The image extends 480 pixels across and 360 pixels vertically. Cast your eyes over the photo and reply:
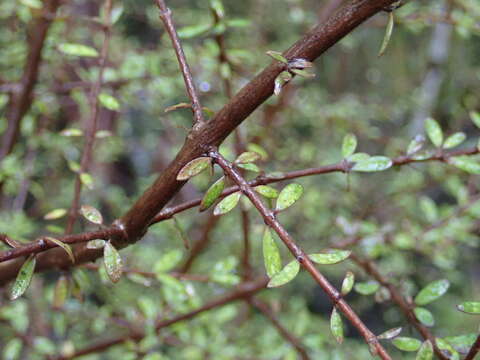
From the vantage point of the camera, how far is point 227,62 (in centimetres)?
82

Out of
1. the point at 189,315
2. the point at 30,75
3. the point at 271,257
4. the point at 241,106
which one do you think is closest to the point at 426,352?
the point at 271,257

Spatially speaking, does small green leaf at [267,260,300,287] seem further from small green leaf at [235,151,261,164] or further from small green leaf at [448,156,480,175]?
small green leaf at [448,156,480,175]

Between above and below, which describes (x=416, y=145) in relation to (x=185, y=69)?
below

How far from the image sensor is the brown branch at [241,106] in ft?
1.28

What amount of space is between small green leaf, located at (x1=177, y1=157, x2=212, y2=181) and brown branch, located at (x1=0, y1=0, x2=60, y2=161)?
0.49 metres

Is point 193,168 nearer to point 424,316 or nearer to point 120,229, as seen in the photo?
point 120,229

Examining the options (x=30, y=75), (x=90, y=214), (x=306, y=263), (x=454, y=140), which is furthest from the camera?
(x=30, y=75)

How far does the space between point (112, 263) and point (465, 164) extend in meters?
0.40

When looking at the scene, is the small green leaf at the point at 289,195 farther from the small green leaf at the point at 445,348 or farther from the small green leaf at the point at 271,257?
the small green leaf at the point at 445,348

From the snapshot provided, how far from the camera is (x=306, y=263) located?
0.38 meters

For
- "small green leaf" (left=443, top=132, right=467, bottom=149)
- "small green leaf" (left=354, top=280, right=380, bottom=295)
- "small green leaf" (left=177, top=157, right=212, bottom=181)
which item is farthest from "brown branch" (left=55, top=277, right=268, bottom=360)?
"small green leaf" (left=177, top=157, right=212, bottom=181)

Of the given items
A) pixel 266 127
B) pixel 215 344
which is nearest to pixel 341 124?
pixel 266 127

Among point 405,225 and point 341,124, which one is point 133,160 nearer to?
point 341,124

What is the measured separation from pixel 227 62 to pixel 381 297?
432 millimetres
